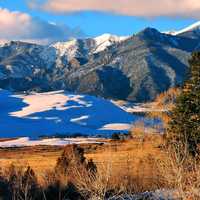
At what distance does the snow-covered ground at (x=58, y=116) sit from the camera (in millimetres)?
152500

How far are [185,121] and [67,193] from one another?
9201mm

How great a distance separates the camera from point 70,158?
28.0m

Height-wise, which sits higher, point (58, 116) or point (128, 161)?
point (128, 161)

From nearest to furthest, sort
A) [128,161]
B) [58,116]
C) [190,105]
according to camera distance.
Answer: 1. [190,105]
2. [128,161]
3. [58,116]

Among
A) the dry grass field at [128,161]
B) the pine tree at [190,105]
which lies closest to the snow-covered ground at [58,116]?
the dry grass field at [128,161]

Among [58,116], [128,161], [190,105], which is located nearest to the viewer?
[190,105]

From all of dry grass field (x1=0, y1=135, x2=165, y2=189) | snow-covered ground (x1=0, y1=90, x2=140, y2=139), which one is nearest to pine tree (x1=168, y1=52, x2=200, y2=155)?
dry grass field (x1=0, y1=135, x2=165, y2=189)

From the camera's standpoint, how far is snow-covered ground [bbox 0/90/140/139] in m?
152

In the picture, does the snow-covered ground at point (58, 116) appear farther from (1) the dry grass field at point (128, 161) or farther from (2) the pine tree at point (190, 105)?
(2) the pine tree at point (190, 105)

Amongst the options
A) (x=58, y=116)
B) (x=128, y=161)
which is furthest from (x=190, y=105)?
(x=58, y=116)

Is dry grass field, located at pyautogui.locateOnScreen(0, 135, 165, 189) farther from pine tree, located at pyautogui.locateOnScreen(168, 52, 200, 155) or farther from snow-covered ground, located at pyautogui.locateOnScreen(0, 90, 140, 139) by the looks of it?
snow-covered ground, located at pyautogui.locateOnScreen(0, 90, 140, 139)

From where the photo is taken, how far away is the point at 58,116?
176 meters

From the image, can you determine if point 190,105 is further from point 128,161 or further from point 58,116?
point 58,116

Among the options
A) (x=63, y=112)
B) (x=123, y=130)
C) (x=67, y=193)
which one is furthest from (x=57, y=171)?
(x=63, y=112)
